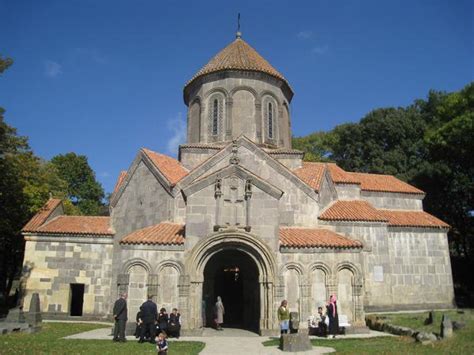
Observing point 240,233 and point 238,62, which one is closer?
point 240,233

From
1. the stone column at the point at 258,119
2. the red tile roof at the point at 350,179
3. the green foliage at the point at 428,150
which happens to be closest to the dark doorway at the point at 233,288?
the red tile roof at the point at 350,179

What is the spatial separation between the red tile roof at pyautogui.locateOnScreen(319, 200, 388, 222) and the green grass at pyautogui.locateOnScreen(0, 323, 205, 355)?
30.7 ft

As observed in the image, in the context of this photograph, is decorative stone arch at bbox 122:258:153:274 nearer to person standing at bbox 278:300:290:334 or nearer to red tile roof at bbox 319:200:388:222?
person standing at bbox 278:300:290:334

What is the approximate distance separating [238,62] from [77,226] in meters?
11.8

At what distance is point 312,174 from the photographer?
18672 mm

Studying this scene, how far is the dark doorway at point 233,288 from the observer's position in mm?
14555

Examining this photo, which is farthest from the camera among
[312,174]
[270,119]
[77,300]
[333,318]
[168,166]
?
[77,300]

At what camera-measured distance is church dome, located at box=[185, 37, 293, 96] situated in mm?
20344

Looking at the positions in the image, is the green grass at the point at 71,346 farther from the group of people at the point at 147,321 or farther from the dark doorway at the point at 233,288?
the dark doorway at the point at 233,288

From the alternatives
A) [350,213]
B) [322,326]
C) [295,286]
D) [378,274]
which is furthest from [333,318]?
[378,274]

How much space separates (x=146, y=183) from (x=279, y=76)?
920 centimetres

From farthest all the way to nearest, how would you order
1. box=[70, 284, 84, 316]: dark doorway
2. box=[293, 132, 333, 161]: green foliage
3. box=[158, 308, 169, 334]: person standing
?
box=[293, 132, 333, 161]: green foliage → box=[70, 284, 84, 316]: dark doorway → box=[158, 308, 169, 334]: person standing

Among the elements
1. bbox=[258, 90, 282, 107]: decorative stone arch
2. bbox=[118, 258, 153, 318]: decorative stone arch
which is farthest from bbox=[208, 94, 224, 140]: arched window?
bbox=[118, 258, 153, 318]: decorative stone arch

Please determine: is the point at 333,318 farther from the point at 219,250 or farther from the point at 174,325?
the point at 174,325
